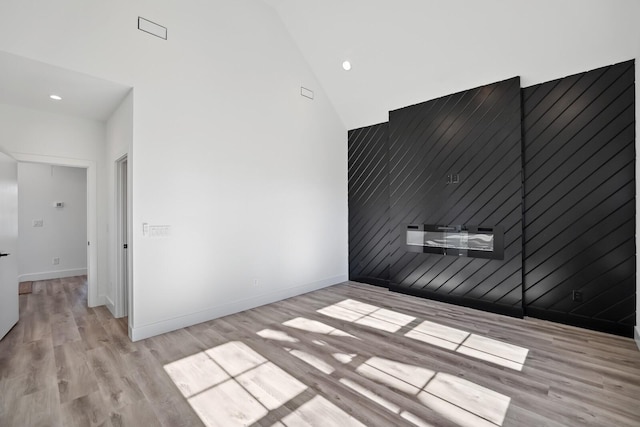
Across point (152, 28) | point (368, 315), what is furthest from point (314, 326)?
point (152, 28)

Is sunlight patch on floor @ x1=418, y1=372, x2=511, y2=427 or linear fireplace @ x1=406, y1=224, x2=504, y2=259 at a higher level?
linear fireplace @ x1=406, y1=224, x2=504, y2=259

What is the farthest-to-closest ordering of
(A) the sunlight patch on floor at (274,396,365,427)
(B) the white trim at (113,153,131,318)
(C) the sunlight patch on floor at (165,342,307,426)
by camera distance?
(B) the white trim at (113,153,131,318) → (C) the sunlight patch on floor at (165,342,307,426) → (A) the sunlight patch on floor at (274,396,365,427)

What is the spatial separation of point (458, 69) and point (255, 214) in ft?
11.1

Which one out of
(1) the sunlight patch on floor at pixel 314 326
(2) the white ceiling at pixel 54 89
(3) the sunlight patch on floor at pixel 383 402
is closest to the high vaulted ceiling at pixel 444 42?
(2) the white ceiling at pixel 54 89

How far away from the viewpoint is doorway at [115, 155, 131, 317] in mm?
3900

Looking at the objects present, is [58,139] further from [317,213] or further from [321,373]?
[321,373]

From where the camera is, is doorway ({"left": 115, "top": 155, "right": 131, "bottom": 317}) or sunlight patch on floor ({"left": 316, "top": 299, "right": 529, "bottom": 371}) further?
doorway ({"left": 115, "top": 155, "right": 131, "bottom": 317})

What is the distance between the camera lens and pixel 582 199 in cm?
339

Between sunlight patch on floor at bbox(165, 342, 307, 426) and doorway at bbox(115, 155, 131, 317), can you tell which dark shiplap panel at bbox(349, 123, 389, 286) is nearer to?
sunlight patch on floor at bbox(165, 342, 307, 426)

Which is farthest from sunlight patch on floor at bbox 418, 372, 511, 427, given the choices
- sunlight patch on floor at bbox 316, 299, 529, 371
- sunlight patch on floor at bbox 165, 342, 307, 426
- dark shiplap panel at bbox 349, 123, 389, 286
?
dark shiplap panel at bbox 349, 123, 389, 286

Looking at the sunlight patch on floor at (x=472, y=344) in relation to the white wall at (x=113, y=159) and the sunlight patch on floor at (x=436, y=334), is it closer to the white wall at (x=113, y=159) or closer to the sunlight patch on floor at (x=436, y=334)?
the sunlight patch on floor at (x=436, y=334)

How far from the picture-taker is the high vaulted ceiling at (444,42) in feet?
10.0

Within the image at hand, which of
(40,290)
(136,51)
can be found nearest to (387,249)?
(136,51)

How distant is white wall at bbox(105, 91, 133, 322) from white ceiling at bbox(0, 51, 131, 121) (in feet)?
0.56
